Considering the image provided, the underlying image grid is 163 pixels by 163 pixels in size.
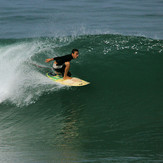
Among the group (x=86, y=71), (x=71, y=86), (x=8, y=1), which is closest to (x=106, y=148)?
(x=71, y=86)

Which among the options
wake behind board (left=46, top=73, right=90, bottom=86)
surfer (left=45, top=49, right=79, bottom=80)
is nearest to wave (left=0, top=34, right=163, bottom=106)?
wake behind board (left=46, top=73, right=90, bottom=86)

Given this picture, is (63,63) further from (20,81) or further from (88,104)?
(20,81)

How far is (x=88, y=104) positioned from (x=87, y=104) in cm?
3

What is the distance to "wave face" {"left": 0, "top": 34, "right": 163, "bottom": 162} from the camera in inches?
251

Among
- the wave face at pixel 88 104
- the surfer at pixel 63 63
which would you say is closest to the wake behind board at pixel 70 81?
the surfer at pixel 63 63

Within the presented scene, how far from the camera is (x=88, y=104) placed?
8805 millimetres

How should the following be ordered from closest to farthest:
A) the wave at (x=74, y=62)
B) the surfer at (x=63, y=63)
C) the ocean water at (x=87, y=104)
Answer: the ocean water at (x=87, y=104), the surfer at (x=63, y=63), the wave at (x=74, y=62)

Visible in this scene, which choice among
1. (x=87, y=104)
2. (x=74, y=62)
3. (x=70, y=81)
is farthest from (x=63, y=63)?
(x=74, y=62)

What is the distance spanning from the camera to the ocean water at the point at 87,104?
632cm

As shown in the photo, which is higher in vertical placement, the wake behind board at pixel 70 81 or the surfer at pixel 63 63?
the surfer at pixel 63 63

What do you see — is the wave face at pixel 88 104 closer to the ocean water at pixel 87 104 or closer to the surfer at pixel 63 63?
the ocean water at pixel 87 104

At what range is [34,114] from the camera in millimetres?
8344

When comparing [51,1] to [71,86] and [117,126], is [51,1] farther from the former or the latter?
[117,126]

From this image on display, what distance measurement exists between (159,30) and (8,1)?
723 inches
